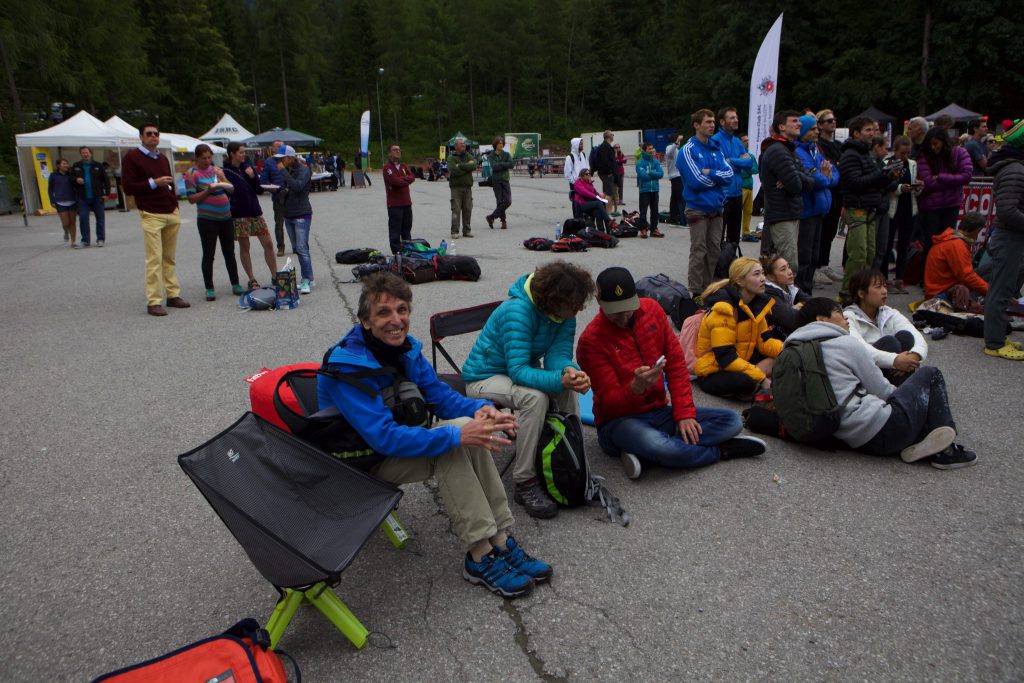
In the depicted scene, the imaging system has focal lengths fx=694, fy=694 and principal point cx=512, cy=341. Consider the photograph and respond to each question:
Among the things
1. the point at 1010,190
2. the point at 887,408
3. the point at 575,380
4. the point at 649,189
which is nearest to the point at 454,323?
the point at 575,380

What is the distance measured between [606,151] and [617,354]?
11.2 meters

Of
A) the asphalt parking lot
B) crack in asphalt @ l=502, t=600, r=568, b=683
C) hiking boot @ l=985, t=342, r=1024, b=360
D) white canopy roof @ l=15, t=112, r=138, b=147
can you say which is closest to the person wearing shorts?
the asphalt parking lot

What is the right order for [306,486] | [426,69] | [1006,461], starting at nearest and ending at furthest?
1. [306,486]
2. [1006,461]
3. [426,69]

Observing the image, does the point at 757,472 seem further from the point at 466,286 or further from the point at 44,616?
the point at 466,286

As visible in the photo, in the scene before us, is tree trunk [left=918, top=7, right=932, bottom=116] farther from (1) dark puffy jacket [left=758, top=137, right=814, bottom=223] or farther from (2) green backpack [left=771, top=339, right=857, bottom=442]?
(2) green backpack [left=771, top=339, right=857, bottom=442]

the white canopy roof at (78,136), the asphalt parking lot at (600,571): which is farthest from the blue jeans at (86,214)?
the asphalt parking lot at (600,571)

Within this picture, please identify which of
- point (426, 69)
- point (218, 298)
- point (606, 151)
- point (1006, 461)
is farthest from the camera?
point (426, 69)

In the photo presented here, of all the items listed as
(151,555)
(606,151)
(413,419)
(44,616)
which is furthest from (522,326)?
(606,151)

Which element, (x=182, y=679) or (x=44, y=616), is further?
(x=44, y=616)

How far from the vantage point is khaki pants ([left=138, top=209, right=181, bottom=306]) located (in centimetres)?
802

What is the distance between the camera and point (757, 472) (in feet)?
12.9

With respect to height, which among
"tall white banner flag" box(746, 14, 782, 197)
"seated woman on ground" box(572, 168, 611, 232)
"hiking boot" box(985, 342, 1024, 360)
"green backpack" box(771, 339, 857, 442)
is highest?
"tall white banner flag" box(746, 14, 782, 197)

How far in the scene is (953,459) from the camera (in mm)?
3906

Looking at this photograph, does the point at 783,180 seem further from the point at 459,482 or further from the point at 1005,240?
the point at 459,482
